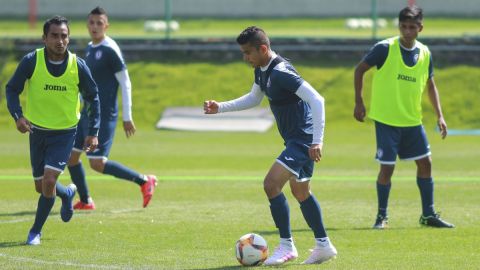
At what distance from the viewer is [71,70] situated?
9789 millimetres

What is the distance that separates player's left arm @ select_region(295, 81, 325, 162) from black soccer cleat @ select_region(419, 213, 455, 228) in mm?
2898

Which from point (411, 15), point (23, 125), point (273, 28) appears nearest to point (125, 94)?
point (23, 125)

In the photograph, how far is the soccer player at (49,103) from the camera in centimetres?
970

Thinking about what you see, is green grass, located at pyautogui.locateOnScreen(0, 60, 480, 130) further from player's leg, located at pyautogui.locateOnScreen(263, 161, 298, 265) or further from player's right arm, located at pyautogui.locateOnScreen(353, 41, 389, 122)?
player's leg, located at pyautogui.locateOnScreen(263, 161, 298, 265)

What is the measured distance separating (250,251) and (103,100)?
4.44 metres

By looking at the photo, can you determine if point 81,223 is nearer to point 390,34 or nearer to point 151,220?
point 151,220

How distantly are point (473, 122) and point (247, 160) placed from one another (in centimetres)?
758

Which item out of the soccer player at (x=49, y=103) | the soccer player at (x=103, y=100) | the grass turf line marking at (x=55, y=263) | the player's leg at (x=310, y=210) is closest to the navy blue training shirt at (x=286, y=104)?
the player's leg at (x=310, y=210)

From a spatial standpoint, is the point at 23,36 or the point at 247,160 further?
the point at 23,36

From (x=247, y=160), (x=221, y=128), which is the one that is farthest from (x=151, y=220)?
(x=221, y=128)

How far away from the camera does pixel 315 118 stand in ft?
27.8

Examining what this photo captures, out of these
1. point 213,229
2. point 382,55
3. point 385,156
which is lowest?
point 213,229

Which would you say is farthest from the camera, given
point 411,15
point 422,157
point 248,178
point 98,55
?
point 248,178

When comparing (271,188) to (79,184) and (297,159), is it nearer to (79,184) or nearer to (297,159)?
(297,159)
